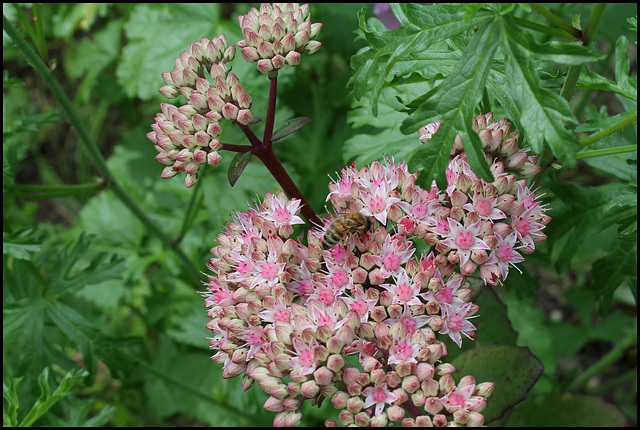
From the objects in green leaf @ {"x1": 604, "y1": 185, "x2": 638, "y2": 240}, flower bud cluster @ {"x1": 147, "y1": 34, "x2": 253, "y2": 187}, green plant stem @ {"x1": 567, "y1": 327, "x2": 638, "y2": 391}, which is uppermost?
flower bud cluster @ {"x1": 147, "y1": 34, "x2": 253, "y2": 187}

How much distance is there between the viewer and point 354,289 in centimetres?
176

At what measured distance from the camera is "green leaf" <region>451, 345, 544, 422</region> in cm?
193

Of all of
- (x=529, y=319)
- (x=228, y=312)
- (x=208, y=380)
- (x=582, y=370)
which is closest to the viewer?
(x=228, y=312)

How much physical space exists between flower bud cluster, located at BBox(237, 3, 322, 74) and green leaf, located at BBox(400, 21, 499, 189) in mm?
472

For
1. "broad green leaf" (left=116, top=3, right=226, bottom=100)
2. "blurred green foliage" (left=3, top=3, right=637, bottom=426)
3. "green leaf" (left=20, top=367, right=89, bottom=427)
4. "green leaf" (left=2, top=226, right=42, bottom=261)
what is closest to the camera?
"blurred green foliage" (left=3, top=3, right=637, bottom=426)

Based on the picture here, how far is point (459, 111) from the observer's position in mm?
1589

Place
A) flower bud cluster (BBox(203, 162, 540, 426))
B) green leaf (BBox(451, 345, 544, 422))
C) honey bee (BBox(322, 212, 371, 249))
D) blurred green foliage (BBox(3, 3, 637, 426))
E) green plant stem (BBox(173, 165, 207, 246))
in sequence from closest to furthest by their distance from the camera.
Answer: flower bud cluster (BBox(203, 162, 540, 426)) < honey bee (BBox(322, 212, 371, 249)) < green leaf (BBox(451, 345, 544, 422)) < blurred green foliage (BBox(3, 3, 637, 426)) < green plant stem (BBox(173, 165, 207, 246))

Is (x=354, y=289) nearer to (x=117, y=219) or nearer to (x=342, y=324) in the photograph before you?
(x=342, y=324)

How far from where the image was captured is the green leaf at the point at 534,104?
147 centimetres

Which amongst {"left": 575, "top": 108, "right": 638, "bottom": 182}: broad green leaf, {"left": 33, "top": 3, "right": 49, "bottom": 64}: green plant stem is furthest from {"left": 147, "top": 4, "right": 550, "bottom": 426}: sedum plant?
{"left": 33, "top": 3, "right": 49, "bottom": 64}: green plant stem

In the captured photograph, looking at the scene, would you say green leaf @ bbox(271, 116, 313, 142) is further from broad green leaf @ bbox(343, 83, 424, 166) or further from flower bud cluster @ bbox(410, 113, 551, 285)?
broad green leaf @ bbox(343, 83, 424, 166)

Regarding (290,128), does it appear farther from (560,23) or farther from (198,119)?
(560,23)

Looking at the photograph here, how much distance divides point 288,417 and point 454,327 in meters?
0.56

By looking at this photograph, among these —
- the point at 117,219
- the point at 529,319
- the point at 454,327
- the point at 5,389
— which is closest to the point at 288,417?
the point at 454,327
